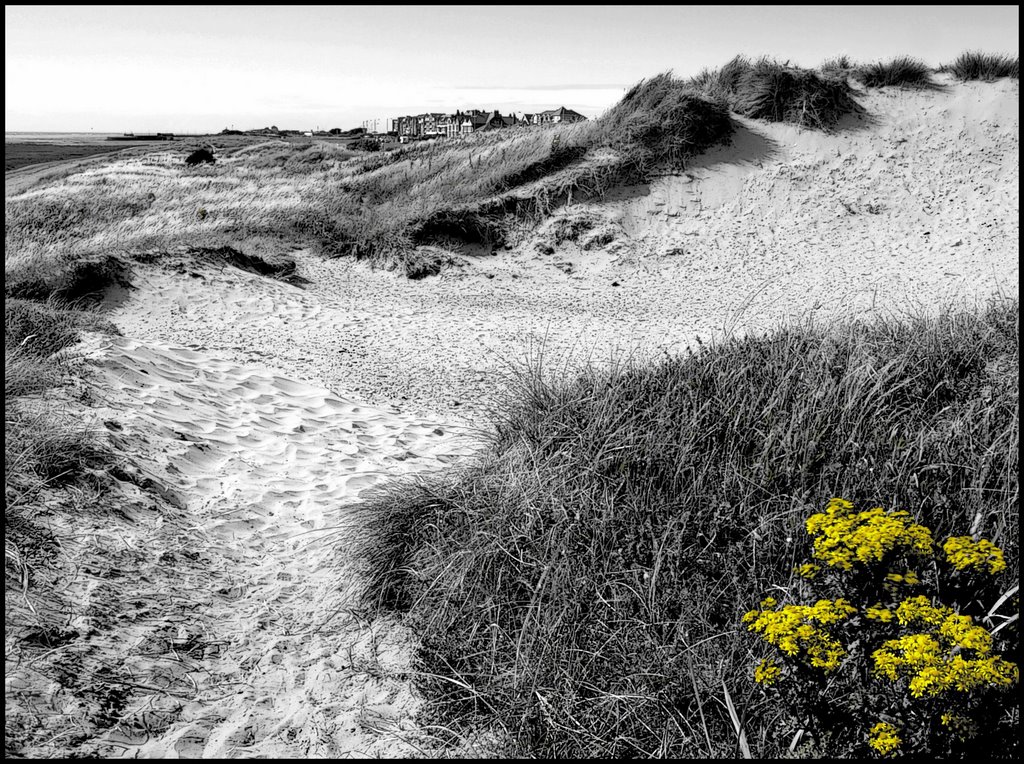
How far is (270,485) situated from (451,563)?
6.70 ft

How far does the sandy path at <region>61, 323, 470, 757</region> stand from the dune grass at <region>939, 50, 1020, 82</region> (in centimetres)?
1592

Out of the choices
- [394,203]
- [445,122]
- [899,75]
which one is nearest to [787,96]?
[899,75]

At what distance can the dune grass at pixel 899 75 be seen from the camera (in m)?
16.0

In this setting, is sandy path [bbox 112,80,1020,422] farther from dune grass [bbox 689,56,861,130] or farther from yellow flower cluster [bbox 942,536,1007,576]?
yellow flower cluster [bbox 942,536,1007,576]

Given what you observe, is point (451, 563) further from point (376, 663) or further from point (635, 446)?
point (635, 446)

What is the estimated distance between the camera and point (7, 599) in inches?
123

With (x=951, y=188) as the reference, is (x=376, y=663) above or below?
below

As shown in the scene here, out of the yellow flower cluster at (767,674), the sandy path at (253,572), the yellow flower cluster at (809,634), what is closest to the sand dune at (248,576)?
the sandy path at (253,572)

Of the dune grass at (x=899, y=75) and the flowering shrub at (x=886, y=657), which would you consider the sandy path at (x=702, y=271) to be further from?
the flowering shrub at (x=886, y=657)

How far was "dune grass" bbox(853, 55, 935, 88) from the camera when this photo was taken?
1599 centimetres

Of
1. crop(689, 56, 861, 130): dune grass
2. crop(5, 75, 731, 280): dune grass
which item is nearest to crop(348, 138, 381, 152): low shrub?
crop(5, 75, 731, 280): dune grass

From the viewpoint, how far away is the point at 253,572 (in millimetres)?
4102

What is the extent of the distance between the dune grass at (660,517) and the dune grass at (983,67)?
1421 centimetres

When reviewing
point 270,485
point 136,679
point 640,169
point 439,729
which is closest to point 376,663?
point 439,729
